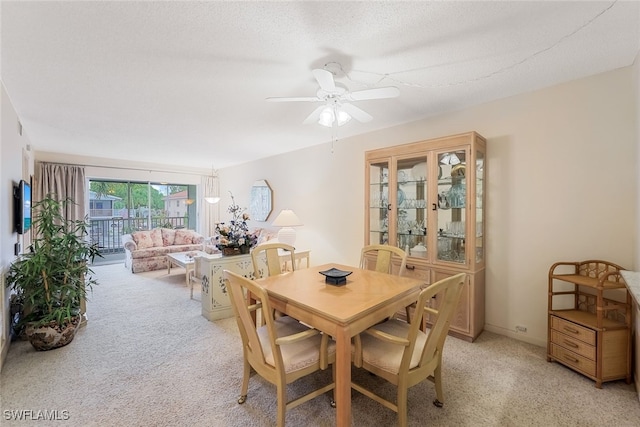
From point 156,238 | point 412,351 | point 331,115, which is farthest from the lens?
point 156,238

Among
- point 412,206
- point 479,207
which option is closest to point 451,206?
point 479,207

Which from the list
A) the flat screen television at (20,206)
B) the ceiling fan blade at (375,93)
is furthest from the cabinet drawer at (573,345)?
the flat screen television at (20,206)

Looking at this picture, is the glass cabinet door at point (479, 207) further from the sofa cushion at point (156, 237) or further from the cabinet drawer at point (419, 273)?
the sofa cushion at point (156, 237)

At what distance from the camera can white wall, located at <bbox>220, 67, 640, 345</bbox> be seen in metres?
2.29

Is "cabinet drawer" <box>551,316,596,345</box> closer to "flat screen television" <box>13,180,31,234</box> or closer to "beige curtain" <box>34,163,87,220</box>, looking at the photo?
"flat screen television" <box>13,180,31,234</box>

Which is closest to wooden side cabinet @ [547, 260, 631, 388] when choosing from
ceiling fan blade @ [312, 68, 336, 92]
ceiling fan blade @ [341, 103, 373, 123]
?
ceiling fan blade @ [341, 103, 373, 123]

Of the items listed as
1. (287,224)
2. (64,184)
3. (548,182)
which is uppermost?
(64,184)

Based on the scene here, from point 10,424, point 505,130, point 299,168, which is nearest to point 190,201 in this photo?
point 299,168

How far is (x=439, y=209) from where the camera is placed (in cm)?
305

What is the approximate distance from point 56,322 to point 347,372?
2.90m

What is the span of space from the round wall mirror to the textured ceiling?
8.85 feet

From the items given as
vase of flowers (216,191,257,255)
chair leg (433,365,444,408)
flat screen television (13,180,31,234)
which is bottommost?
chair leg (433,365,444,408)

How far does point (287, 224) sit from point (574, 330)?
3741mm

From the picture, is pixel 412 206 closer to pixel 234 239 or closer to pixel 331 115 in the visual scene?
pixel 331 115
